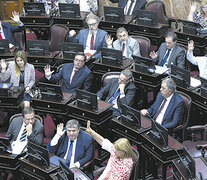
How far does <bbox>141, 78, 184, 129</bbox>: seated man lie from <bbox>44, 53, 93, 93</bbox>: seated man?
46.9 inches

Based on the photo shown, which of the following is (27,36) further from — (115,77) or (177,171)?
(177,171)

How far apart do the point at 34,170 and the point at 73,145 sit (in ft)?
1.73

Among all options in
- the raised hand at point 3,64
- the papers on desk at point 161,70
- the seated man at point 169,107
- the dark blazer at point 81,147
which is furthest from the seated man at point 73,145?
the raised hand at point 3,64

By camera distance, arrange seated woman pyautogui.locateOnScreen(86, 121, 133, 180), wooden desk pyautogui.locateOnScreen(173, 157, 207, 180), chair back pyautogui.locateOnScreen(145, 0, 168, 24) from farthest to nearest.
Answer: chair back pyautogui.locateOnScreen(145, 0, 168, 24) < seated woman pyautogui.locateOnScreen(86, 121, 133, 180) < wooden desk pyautogui.locateOnScreen(173, 157, 207, 180)

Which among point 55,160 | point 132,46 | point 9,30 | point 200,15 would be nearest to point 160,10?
point 200,15

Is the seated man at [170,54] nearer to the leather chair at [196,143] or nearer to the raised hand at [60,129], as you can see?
the leather chair at [196,143]

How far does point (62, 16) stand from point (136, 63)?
2159mm

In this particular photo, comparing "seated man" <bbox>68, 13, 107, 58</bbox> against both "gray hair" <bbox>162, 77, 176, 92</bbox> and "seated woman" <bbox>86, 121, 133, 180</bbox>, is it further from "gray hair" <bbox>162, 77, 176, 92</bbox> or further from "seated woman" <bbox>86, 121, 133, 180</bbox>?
"seated woman" <bbox>86, 121, 133, 180</bbox>

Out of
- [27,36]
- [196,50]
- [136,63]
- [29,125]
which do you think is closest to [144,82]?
[136,63]

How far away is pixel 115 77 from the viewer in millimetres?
6797

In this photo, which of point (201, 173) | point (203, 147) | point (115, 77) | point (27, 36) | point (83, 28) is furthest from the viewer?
point (27, 36)

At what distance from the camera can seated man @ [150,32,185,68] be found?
7031mm

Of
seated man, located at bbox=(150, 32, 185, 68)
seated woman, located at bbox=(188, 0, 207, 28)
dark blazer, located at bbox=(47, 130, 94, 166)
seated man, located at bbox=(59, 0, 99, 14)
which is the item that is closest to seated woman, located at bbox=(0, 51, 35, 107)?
dark blazer, located at bbox=(47, 130, 94, 166)

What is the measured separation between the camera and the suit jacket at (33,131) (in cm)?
594
